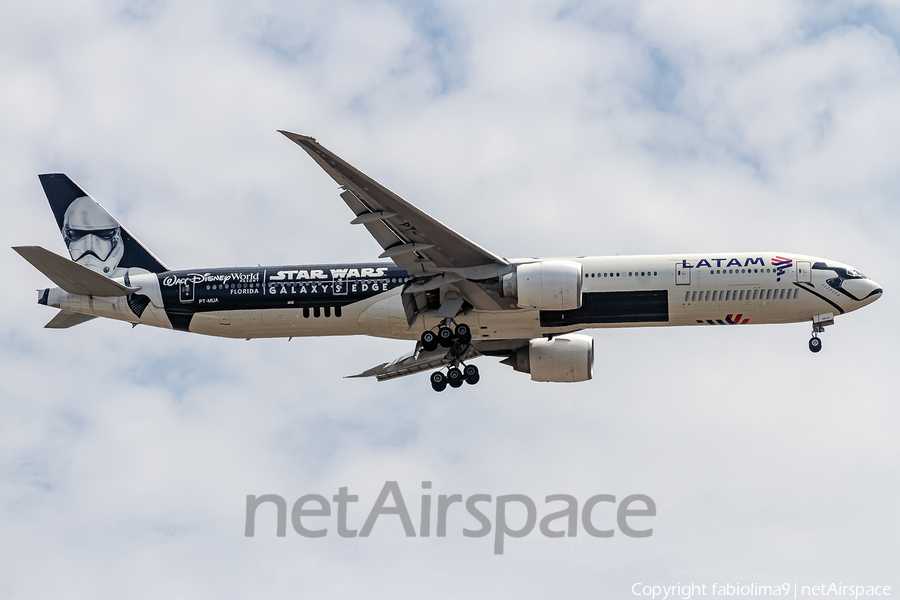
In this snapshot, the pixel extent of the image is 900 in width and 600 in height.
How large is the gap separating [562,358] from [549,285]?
329 inches

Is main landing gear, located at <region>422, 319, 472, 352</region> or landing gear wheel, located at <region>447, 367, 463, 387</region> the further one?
landing gear wheel, located at <region>447, 367, 463, 387</region>

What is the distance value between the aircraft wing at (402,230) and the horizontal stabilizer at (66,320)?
13.2 metres

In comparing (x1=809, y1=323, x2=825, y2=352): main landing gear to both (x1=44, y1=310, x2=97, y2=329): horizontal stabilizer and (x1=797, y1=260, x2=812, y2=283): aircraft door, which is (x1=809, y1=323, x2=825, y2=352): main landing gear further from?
(x1=44, y1=310, x2=97, y2=329): horizontal stabilizer

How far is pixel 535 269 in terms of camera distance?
38.3m

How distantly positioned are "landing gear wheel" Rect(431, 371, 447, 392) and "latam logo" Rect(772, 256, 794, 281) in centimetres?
1274

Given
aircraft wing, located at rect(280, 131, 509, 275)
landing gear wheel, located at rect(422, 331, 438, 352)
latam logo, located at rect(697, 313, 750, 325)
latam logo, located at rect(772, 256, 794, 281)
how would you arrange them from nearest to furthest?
aircraft wing, located at rect(280, 131, 509, 275) < latam logo, located at rect(772, 256, 794, 281) < latam logo, located at rect(697, 313, 750, 325) < landing gear wheel, located at rect(422, 331, 438, 352)

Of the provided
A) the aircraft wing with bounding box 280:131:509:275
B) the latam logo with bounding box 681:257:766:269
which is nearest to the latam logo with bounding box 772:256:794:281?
the latam logo with bounding box 681:257:766:269

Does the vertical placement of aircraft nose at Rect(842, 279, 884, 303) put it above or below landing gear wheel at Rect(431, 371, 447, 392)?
above

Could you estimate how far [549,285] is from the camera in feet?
124

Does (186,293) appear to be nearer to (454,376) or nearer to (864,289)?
(454,376)

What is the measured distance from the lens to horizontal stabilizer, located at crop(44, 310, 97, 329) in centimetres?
4347

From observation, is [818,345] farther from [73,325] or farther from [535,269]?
[73,325]

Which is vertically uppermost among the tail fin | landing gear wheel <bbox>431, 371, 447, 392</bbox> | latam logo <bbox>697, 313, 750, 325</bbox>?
the tail fin

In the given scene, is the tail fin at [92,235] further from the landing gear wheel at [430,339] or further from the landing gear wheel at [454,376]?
the landing gear wheel at [454,376]
